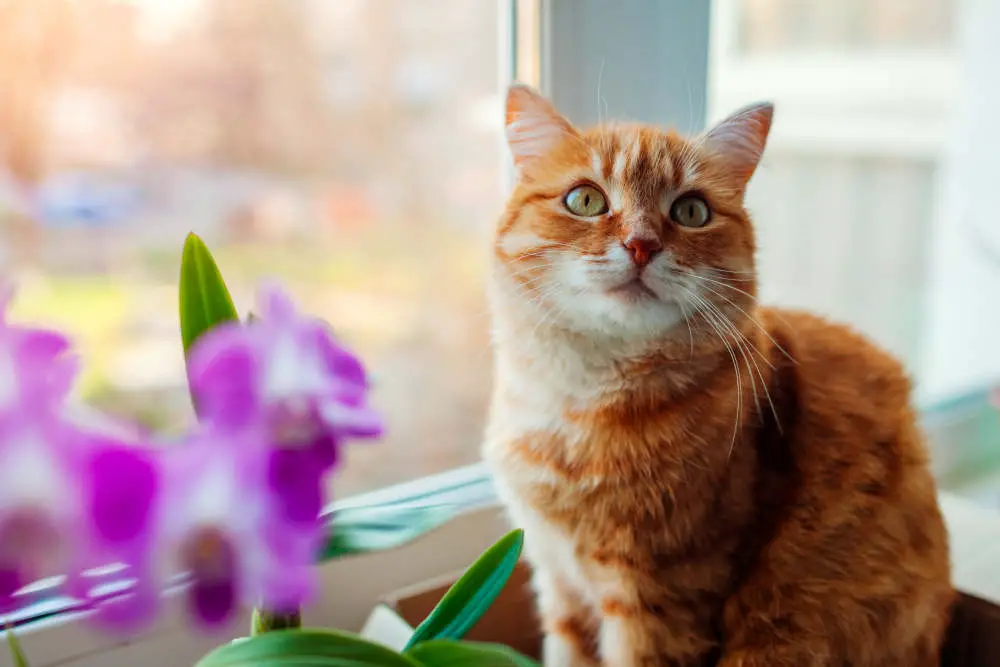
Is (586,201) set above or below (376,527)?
above

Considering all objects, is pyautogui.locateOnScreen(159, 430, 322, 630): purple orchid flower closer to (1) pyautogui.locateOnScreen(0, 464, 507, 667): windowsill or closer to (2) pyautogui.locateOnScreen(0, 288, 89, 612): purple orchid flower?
(2) pyautogui.locateOnScreen(0, 288, 89, 612): purple orchid flower

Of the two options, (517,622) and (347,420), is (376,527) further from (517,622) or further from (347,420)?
(517,622)

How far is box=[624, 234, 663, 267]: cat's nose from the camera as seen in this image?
2.66ft

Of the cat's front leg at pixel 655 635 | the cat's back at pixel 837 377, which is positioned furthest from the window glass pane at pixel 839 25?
the cat's front leg at pixel 655 635

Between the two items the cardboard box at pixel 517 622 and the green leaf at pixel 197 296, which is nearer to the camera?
the green leaf at pixel 197 296

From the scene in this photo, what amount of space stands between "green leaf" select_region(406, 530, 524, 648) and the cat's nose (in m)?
0.33

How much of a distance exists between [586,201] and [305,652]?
0.59 m

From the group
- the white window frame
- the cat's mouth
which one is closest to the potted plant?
the cat's mouth

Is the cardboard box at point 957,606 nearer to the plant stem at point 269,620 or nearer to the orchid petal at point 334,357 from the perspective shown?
the plant stem at point 269,620

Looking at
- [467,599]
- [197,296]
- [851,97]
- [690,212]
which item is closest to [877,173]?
[851,97]

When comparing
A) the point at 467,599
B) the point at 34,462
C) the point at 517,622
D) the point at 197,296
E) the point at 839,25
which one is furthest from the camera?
the point at 839,25

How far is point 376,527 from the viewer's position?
520 mm

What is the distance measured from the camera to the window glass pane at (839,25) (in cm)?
218

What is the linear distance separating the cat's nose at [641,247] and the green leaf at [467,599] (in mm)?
327
